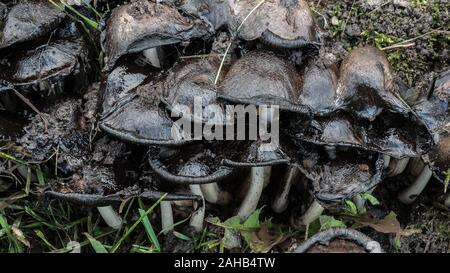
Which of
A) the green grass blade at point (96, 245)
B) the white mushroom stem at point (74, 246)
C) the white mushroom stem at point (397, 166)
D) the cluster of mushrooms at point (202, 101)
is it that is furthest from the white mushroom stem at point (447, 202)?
the white mushroom stem at point (74, 246)

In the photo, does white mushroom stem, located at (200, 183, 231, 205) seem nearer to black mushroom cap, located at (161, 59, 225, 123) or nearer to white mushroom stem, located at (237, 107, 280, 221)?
white mushroom stem, located at (237, 107, 280, 221)

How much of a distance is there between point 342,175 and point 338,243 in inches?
19.6

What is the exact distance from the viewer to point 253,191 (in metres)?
4.48

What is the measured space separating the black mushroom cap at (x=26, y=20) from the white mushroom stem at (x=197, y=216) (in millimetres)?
1544

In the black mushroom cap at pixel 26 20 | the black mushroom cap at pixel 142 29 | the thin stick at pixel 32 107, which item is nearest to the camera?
the black mushroom cap at pixel 142 29

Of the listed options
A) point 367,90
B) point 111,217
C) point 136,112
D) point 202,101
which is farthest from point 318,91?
point 111,217

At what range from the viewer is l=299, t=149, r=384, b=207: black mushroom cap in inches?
153

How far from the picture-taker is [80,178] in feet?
12.8

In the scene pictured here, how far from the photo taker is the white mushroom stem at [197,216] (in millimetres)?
4291

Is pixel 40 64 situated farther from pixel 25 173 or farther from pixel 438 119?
pixel 438 119

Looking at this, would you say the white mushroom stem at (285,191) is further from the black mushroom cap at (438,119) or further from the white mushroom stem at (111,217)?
the white mushroom stem at (111,217)

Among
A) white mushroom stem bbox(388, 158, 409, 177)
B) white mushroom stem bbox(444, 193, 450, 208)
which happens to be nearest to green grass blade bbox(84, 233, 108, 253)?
white mushroom stem bbox(388, 158, 409, 177)

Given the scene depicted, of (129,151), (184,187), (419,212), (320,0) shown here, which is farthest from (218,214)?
(320,0)
